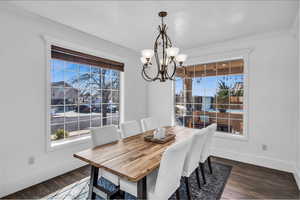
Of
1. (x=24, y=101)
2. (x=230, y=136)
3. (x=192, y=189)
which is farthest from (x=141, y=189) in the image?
(x=230, y=136)

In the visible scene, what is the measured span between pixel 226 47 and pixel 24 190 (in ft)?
14.6

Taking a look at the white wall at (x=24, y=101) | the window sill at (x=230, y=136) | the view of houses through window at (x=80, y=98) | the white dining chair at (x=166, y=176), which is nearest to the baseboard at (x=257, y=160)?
the window sill at (x=230, y=136)

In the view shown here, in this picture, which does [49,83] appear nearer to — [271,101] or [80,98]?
[80,98]

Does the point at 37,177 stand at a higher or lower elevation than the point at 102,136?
lower

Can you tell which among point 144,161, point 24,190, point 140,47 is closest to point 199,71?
point 140,47

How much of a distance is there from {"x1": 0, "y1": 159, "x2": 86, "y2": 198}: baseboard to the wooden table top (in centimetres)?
122

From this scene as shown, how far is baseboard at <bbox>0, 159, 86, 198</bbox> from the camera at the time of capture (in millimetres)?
2078

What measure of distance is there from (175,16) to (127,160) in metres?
2.15

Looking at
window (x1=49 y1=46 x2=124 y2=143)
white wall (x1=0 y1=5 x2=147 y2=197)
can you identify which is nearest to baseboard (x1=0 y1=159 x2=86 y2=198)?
white wall (x1=0 y1=5 x2=147 y2=197)

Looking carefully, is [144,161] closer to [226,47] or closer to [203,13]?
[203,13]

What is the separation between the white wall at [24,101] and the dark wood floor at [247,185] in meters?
0.17

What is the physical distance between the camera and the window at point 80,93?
107 inches

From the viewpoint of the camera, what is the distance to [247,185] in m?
2.31

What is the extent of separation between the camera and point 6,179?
6.73 ft
